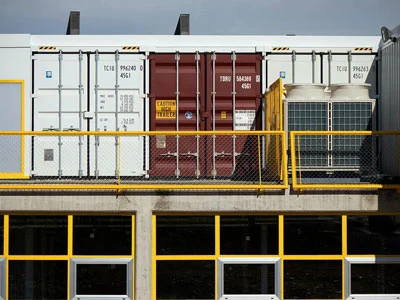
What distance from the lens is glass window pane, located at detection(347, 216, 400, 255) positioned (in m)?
12.7

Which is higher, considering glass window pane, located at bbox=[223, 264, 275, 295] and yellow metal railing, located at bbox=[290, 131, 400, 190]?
yellow metal railing, located at bbox=[290, 131, 400, 190]

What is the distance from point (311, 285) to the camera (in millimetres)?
12594

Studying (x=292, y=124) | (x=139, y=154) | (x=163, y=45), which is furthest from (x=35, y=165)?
(x=292, y=124)

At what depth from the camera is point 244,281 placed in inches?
497

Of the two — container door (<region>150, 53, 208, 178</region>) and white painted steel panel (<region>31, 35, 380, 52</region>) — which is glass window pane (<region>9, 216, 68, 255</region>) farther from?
white painted steel panel (<region>31, 35, 380, 52</region>)

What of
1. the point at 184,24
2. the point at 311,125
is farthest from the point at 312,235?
the point at 184,24

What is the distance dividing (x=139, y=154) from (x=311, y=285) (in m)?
4.46

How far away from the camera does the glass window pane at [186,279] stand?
12594 mm

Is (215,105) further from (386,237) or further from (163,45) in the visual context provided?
(386,237)

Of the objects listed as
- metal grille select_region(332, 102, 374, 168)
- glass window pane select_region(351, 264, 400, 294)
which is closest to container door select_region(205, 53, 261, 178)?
metal grille select_region(332, 102, 374, 168)

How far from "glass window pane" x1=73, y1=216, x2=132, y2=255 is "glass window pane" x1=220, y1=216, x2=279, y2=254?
177 cm

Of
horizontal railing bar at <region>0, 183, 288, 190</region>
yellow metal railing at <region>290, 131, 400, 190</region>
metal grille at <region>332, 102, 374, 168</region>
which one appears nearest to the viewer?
horizontal railing bar at <region>0, 183, 288, 190</region>

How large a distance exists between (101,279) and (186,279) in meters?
1.55

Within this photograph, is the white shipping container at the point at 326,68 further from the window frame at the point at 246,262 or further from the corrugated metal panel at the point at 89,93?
the window frame at the point at 246,262
